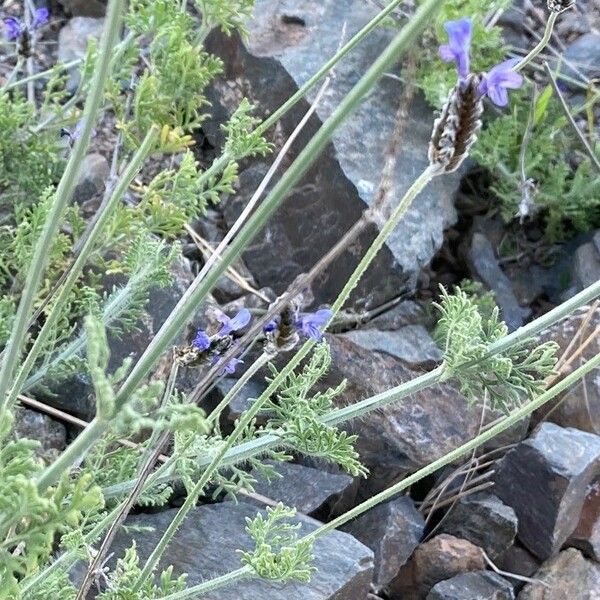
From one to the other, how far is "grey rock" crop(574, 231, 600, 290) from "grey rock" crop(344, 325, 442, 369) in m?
0.52

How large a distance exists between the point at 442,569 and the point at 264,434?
68 centimetres

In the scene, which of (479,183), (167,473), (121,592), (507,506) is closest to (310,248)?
(479,183)

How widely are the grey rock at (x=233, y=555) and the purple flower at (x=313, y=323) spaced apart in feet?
2.29

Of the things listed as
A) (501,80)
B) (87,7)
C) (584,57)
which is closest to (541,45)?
(501,80)

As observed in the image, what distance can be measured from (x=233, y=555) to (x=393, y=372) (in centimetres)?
62

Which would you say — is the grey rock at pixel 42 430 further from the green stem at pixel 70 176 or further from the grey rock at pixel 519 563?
the grey rock at pixel 519 563

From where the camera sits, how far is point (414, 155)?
2629mm

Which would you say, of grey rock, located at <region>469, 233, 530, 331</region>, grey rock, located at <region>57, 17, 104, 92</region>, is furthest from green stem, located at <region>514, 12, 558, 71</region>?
grey rock, located at <region>57, 17, 104, 92</region>

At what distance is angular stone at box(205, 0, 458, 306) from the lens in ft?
7.97

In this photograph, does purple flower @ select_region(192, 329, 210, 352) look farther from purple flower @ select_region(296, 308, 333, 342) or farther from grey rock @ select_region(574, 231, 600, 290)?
grey rock @ select_region(574, 231, 600, 290)

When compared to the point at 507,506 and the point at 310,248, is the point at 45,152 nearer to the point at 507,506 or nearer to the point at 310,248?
the point at 310,248

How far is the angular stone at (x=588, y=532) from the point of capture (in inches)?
86.2

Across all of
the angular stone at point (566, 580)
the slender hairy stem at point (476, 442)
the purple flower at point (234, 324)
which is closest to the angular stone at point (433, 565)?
the angular stone at point (566, 580)

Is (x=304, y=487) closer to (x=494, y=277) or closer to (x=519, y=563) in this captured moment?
(x=519, y=563)
